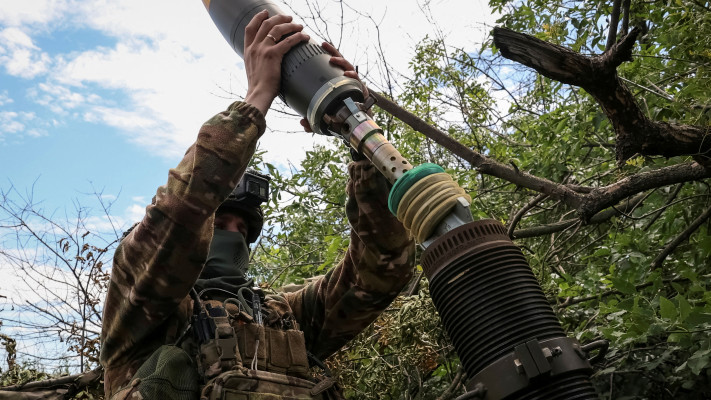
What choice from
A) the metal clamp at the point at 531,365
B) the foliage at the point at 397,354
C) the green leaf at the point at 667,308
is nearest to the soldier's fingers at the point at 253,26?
the metal clamp at the point at 531,365

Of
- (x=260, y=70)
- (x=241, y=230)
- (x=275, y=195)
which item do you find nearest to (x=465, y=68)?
(x=275, y=195)

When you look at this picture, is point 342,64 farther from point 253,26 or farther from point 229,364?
point 229,364

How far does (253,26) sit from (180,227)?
0.71m

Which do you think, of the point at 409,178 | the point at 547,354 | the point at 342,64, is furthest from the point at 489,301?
the point at 342,64

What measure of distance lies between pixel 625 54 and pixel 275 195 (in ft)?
11.2

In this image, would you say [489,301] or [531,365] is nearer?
[531,365]

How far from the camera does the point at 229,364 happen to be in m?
2.19

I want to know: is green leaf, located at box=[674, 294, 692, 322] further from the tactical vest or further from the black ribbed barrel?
the tactical vest

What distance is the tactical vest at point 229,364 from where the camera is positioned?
6.92ft

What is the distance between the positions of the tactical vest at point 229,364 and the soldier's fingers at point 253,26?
3.12 ft

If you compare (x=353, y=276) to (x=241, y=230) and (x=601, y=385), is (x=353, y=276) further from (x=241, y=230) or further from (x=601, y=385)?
(x=601, y=385)

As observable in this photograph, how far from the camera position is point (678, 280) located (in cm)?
326

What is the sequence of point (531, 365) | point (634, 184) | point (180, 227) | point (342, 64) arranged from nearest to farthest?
1. point (531, 365)
2. point (342, 64)
3. point (180, 227)
4. point (634, 184)

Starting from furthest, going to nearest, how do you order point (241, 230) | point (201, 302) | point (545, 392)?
1. point (241, 230)
2. point (201, 302)
3. point (545, 392)
